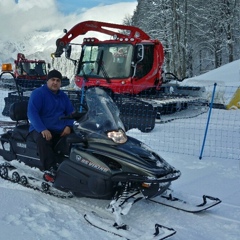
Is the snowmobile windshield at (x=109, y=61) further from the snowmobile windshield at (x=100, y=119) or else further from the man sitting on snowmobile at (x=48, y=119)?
the snowmobile windshield at (x=100, y=119)

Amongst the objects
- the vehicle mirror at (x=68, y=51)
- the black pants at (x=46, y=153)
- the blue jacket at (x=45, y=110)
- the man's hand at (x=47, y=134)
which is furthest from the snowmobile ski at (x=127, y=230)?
the vehicle mirror at (x=68, y=51)

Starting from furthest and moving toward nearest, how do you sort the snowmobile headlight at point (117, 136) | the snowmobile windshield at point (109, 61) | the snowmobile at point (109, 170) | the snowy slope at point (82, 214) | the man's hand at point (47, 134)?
the snowmobile windshield at point (109, 61) < the man's hand at point (47, 134) < the snowmobile headlight at point (117, 136) < the snowmobile at point (109, 170) < the snowy slope at point (82, 214)

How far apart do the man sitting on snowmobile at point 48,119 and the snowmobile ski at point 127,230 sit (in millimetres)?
1001

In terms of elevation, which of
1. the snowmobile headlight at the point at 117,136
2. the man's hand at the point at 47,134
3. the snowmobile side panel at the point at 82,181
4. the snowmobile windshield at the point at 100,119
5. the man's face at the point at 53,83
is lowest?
the snowmobile side panel at the point at 82,181

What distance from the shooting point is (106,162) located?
13.4 ft

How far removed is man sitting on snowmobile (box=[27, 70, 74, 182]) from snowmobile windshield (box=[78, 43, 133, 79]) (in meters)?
6.84

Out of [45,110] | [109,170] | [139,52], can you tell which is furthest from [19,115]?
[139,52]

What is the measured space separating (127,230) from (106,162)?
0.73 meters

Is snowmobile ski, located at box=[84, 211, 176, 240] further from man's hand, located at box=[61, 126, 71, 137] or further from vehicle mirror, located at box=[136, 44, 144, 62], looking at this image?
vehicle mirror, located at box=[136, 44, 144, 62]

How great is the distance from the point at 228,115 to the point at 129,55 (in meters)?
3.91

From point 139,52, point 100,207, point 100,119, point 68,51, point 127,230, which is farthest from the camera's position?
point 68,51

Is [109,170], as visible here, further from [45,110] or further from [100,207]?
[45,110]

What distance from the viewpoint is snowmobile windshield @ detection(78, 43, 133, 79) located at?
1188 centimetres

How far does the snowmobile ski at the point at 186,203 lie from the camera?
4449 millimetres
